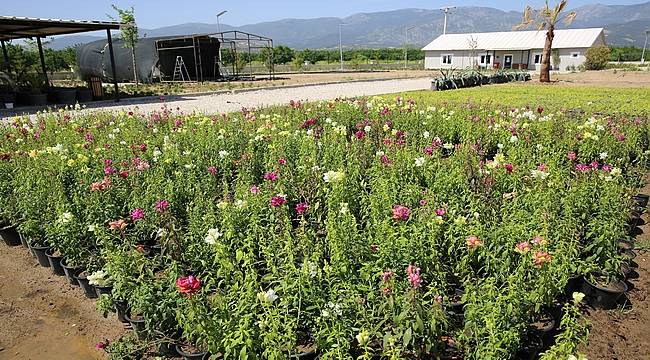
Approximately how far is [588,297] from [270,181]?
3.18m

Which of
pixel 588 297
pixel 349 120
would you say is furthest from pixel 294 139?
pixel 588 297

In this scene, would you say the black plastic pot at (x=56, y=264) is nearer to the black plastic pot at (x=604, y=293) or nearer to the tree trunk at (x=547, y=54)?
the black plastic pot at (x=604, y=293)

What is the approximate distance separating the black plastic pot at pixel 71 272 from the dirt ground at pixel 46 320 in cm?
6

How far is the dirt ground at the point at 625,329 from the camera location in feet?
10.2

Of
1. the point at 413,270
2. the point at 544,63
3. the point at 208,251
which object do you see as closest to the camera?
the point at 413,270

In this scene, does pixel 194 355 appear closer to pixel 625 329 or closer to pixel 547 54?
pixel 625 329

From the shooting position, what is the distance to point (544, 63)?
2345 centimetres

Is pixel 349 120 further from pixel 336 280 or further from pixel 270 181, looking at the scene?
pixel 336 280

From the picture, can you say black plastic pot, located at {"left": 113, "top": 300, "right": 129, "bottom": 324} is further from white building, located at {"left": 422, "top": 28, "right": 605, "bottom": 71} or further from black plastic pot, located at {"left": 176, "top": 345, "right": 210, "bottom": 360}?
white building, located at {"left": 422, "top": 28, "right": 605, "bottom": 71}

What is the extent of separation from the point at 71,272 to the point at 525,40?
56329mm

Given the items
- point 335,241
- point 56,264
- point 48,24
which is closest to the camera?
point 335,241

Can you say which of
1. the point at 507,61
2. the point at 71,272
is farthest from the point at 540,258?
the point at 507,61

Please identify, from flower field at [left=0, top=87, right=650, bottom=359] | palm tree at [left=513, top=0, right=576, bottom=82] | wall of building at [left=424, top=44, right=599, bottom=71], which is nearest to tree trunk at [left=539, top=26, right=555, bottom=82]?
palm tree at [left=513, top=0, right=576, bottom=82]

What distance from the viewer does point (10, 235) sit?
521 centimetres
